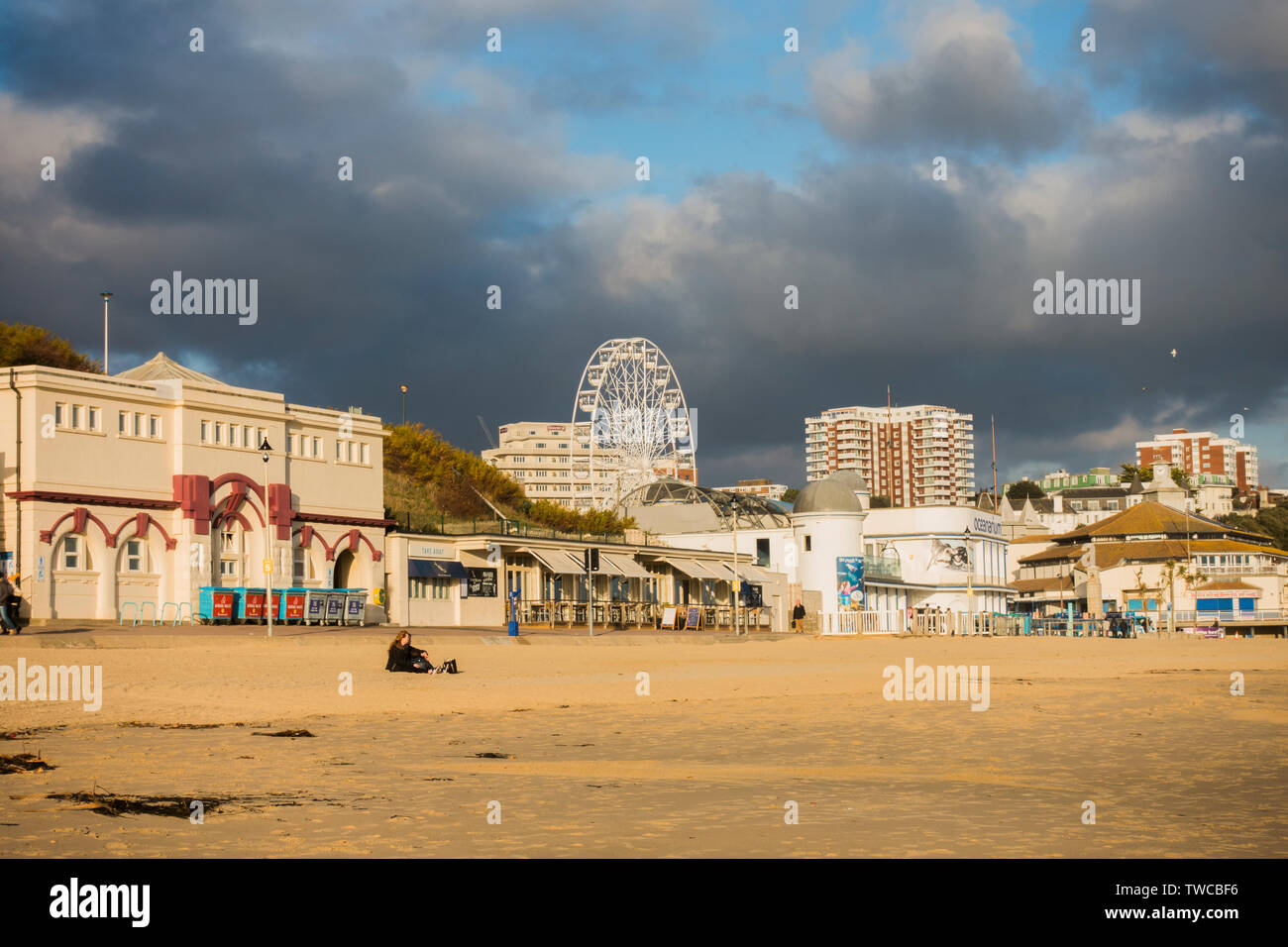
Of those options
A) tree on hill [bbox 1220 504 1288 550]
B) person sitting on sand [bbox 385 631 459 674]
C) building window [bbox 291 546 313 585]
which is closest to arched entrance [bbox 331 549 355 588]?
building window [bbox 291 546 313 585]

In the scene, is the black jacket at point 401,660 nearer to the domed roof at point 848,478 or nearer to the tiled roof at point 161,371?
the tiled roof at point 161,371

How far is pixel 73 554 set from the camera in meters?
38.6

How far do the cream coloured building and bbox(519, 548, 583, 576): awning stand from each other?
6.84 metres

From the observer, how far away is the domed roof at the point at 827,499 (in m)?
75.7

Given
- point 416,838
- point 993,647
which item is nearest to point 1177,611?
point 993,647

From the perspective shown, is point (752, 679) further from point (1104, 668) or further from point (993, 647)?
point (993, 647)

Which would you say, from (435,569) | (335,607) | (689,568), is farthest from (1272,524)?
(335,607)

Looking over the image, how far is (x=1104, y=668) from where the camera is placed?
30.4 m

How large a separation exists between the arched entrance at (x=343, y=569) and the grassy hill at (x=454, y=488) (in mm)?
19878

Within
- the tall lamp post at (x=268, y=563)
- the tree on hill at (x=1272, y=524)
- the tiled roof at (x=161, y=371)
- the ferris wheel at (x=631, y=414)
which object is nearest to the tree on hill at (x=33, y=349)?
the tiled roof at (x=161, y=371)

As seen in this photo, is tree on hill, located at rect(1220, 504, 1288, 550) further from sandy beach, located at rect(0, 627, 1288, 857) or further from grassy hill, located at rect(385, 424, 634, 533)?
sandy beach, located at rect(0, 627, 1288, 857)

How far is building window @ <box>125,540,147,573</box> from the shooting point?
40156mm

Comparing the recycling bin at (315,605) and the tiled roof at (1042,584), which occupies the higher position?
the recycling bin at (315,605)

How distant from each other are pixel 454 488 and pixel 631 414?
12.5 metres
